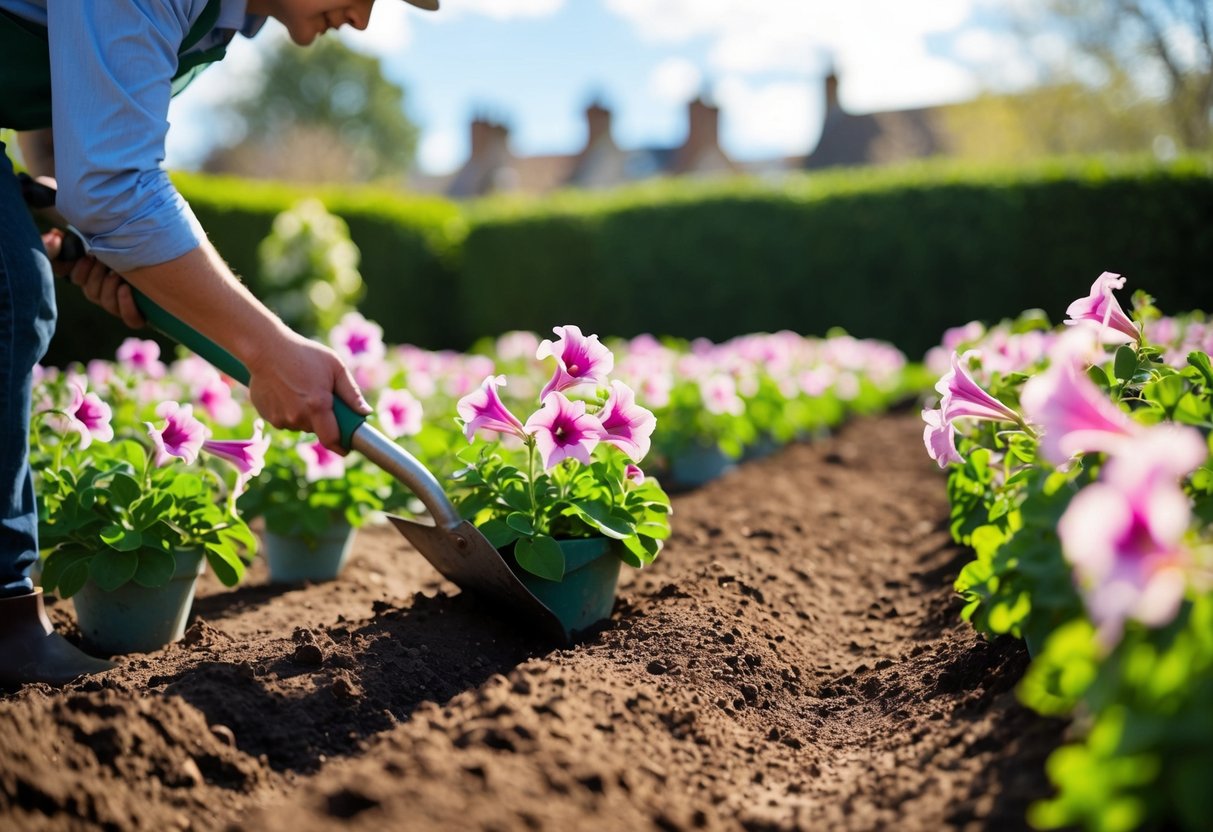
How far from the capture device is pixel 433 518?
7.55 feet

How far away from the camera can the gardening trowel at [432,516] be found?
2.16 m

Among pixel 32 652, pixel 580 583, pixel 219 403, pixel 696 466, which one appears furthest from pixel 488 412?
pixel 696 466

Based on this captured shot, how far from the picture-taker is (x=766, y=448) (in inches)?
241

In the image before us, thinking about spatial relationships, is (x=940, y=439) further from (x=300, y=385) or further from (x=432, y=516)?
(x=300, y=385)

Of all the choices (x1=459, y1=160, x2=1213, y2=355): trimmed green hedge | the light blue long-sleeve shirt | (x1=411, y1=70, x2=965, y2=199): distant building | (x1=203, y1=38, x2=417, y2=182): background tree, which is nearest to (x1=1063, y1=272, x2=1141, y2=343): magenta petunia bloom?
the light blue long-sleeve shirt

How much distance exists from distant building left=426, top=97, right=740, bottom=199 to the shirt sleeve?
3386 centimetres

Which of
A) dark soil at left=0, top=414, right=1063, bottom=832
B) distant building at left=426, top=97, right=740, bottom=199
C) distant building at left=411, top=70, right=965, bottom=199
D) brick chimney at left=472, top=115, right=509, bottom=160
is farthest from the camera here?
brick chimney at left=472, top=115, right=509, bottom=160

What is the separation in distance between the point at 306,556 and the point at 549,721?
6.29ft

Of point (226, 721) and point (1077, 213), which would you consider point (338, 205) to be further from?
point (226, 721)

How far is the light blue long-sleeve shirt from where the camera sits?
6.22 ft

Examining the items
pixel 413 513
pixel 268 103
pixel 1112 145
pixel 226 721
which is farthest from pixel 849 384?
pixel 268 103

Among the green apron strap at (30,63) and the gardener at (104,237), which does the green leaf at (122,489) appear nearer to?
the gardener at (104,237)

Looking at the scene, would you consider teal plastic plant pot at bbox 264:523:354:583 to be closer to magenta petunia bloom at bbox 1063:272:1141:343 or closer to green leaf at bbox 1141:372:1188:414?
→ magenta petunia bloom at bbox 1063:272:1141:343

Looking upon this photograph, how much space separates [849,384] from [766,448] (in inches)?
44.5
